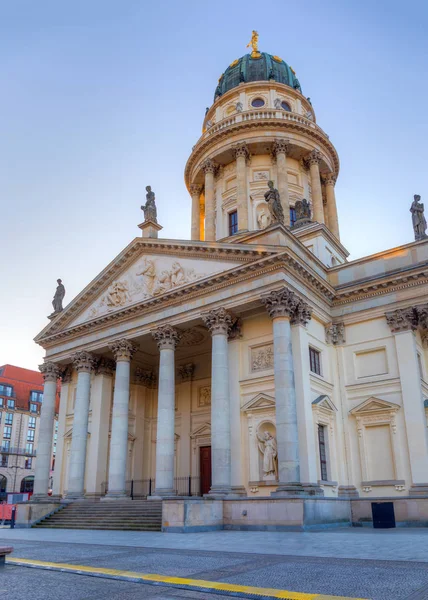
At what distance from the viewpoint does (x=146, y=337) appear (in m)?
29.3

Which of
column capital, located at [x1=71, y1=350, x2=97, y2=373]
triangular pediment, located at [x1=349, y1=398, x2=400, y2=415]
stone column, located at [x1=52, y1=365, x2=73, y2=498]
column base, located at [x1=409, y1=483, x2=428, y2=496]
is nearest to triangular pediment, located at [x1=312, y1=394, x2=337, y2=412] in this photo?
triangular pediment, located at [x1=349, y1=398, x2=400, y2=415]

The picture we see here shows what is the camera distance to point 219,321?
82.8ft

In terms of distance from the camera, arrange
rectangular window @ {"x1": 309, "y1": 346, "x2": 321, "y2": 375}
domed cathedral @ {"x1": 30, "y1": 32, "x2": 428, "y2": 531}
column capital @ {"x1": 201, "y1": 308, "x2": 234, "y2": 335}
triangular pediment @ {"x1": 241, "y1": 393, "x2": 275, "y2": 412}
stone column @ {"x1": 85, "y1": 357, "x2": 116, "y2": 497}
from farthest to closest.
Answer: stone column @ {"x1": 85, "y1": 357, "x2": 116, "y2": 497} < rectangular window @ {"x1": 309, "y1": 346, "x2": 321, "y2": 375} < column capital @ {"x1": 201, "y1": 308, "x2": 234, "y2": 335} < triangular pediment @ {"x1": 241, "y1": 393, "x2": 275, "y2": 412} < domed cathedral @ {"x1": 30, "y1": 32, "x2": 428, "y2": 531}

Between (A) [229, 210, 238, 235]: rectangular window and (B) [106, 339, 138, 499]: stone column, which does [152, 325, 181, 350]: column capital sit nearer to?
(B) [106, 339, 138, 499]: stone column

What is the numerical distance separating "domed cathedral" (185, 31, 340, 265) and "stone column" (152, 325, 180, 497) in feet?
40.5

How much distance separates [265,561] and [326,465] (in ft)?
49.6

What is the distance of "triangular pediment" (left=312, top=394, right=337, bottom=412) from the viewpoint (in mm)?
24163

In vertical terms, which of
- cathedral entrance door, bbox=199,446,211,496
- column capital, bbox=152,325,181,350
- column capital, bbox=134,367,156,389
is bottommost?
cathedral entrance door, bbox=199,446,211,496

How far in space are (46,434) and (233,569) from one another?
2549 cm

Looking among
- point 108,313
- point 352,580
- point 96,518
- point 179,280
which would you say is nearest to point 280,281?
point 179,280

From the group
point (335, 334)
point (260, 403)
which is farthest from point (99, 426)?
point (335, 334)

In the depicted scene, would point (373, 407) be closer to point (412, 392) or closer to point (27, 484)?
point (412, 392)

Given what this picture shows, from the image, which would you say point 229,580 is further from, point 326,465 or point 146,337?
point 146,337

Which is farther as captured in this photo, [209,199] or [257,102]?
[257,102]
